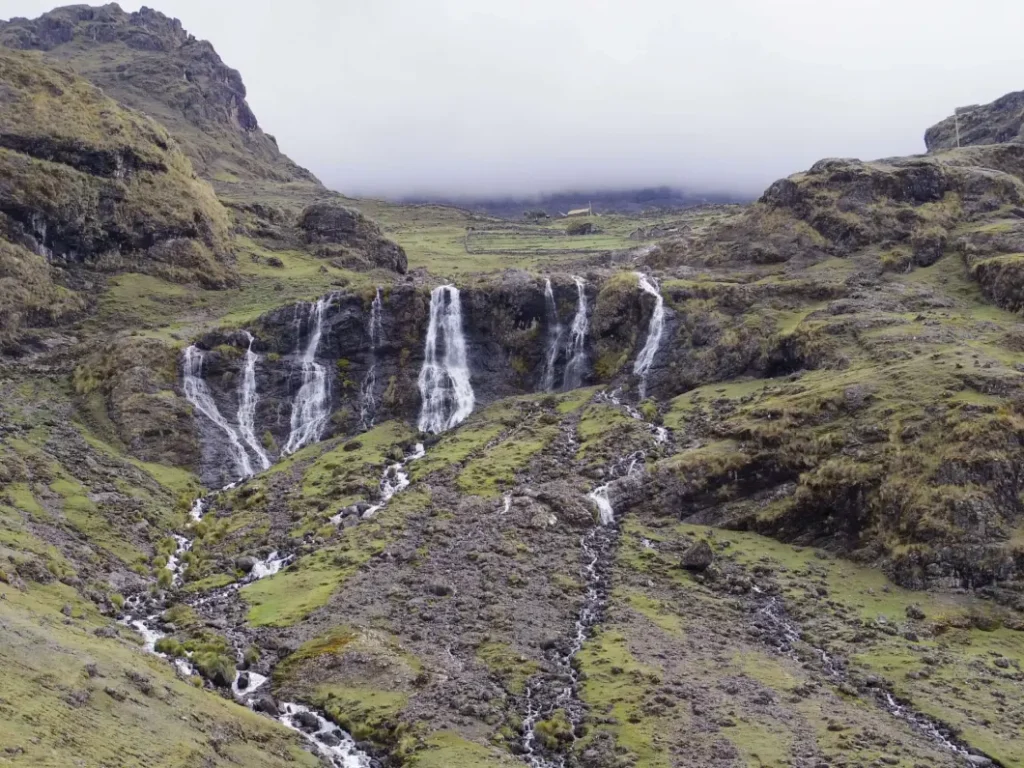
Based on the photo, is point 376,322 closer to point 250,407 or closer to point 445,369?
point 445,369

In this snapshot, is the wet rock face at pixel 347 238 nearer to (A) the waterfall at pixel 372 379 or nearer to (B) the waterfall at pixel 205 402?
(A) the waterfall at pixel 372 379

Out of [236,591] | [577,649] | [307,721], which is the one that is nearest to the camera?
[307,721]

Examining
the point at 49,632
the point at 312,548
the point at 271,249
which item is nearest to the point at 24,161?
the point at 271,249

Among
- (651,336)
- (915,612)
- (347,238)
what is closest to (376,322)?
(651,336)

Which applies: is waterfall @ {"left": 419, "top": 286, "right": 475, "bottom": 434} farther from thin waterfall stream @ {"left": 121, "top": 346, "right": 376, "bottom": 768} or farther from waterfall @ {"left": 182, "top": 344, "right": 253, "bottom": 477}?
waterfall @ {"left": 182, "top": 344, "right": 253, "bottom": 477}

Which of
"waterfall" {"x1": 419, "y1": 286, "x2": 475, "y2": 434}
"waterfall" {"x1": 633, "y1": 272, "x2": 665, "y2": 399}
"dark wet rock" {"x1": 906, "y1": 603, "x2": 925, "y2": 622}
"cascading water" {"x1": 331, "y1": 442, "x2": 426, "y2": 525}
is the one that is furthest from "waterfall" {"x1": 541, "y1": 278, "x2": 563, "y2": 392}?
"dark wet rock" {"x1": 906, "y1": 603, "x2": 925, "y2": 622}

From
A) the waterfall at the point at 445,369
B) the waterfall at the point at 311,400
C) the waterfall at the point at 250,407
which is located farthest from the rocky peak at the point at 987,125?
the waterfall at the point at 250,407
